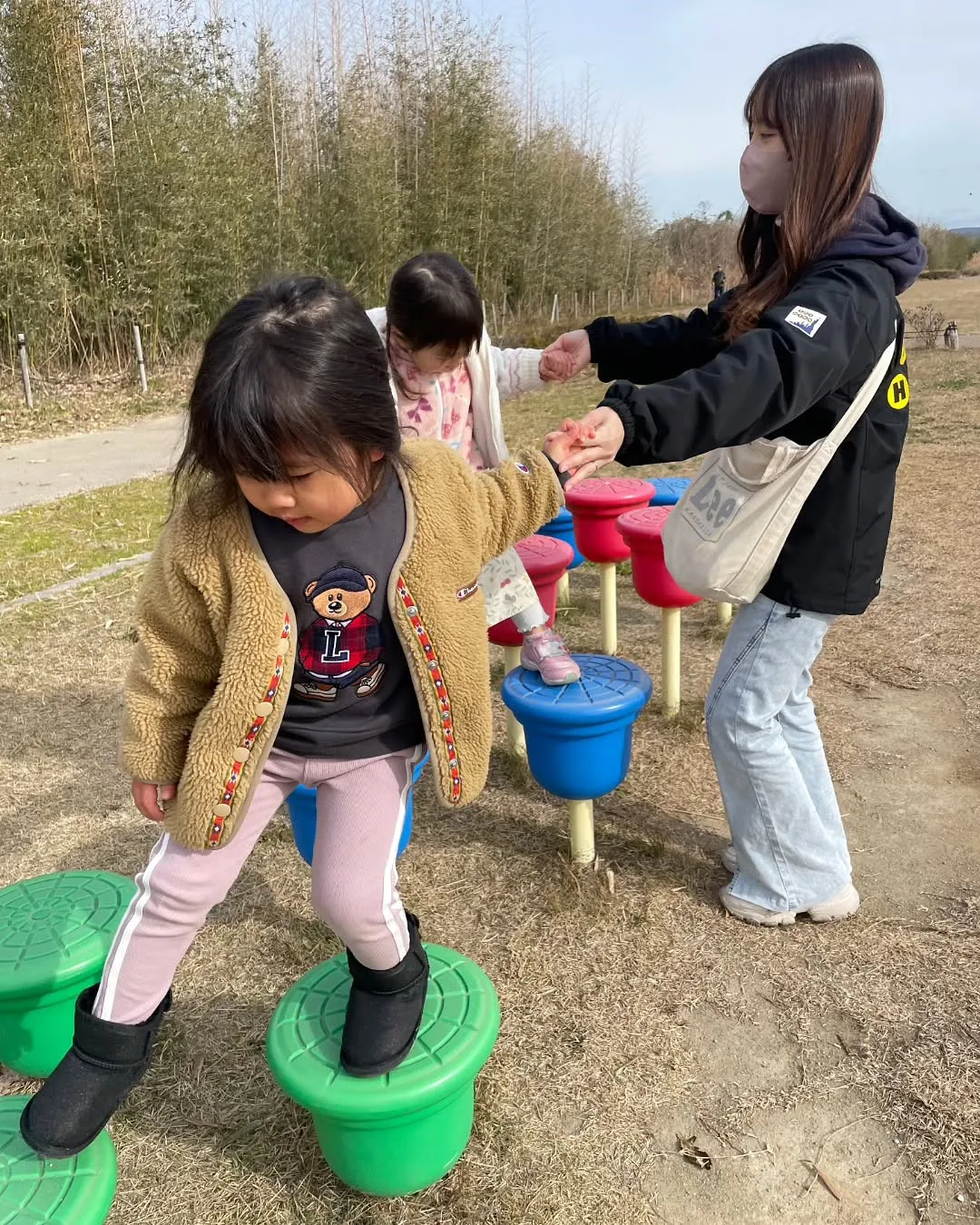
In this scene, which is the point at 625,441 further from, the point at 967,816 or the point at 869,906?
the point at 967,816

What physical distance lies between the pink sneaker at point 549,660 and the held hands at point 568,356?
2.12 feet

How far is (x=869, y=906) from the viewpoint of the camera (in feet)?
7.22

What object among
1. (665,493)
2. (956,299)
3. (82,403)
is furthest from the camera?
(956,299)

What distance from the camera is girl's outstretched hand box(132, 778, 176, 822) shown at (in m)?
1.51

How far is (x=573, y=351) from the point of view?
226 cm

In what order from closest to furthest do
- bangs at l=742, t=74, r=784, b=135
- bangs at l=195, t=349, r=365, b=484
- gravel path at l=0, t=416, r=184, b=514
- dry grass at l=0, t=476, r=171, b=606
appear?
bangs at l=195, t=349, r=365, b=484, bangs at l=742, t=74, r=784, b=135, dry grass at l=0, t=476, r=171, b=606, gravel path at l=0, t=416, r=184, b=514

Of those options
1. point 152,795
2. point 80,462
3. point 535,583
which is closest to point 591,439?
point 152,795

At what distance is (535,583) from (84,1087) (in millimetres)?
1788

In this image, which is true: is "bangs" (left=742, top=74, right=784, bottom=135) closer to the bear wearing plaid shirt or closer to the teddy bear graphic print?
the teddy bear graphic print

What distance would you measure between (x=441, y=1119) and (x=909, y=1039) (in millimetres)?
903

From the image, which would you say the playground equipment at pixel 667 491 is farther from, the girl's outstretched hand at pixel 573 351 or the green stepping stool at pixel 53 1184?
the green stepping stool at pixel 53 1184

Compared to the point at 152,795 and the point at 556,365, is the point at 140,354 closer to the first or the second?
the point at 556,365

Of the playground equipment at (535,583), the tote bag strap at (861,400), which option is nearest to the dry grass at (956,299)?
the playground equipment at (535,583)

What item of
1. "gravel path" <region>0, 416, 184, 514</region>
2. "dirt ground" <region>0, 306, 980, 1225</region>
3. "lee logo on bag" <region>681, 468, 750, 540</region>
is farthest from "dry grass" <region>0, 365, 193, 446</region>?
"lee logo on bag" <region>681, 468, 750, 540</region>
